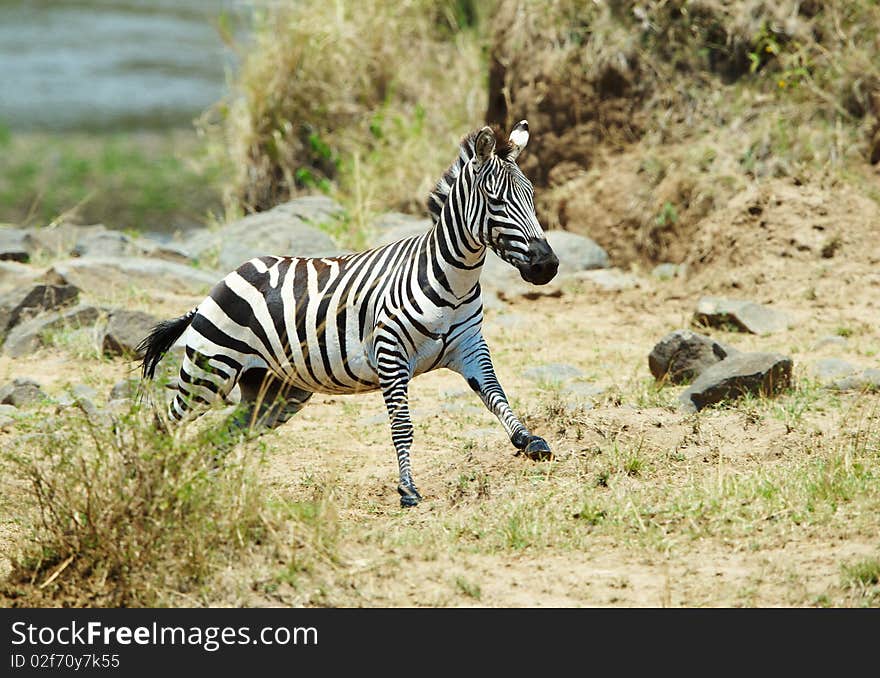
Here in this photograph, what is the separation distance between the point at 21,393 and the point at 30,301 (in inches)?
89.1

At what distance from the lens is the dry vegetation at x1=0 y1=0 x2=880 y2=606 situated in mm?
5527

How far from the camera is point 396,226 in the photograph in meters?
13.5

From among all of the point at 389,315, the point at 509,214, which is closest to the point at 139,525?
the point at 389,315

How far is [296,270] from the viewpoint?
7520 mm

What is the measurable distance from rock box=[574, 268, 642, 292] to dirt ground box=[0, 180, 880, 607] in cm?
84

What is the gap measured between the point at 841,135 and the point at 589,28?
286 centimetres

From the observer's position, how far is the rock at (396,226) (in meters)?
12.9

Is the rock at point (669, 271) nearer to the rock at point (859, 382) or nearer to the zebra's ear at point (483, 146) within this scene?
the rock at point (859, 382)

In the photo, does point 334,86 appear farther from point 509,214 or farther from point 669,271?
point 509,214

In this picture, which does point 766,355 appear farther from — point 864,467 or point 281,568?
point 281,568

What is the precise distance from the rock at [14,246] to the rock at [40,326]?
2.30m

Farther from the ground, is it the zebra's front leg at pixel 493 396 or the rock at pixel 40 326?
the zebra's front leg at pixel 493 396

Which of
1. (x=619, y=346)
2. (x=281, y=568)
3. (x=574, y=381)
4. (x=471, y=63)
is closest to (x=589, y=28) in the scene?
(x=471, y=63)

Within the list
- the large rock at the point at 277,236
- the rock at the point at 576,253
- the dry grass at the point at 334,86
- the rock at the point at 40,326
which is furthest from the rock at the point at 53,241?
the rock at the point at 576,253
